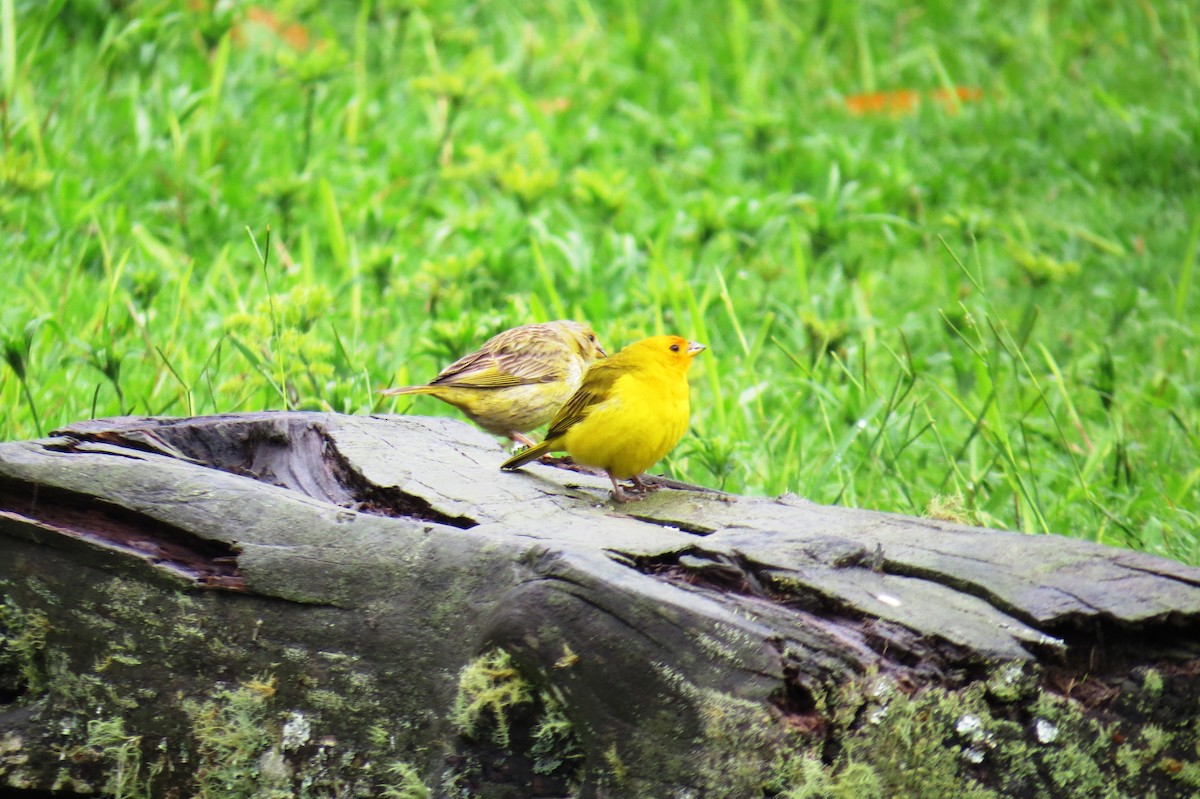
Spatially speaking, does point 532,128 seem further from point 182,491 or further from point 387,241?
point 182,491

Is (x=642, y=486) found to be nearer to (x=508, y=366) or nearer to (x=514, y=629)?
(x=514, y=629)

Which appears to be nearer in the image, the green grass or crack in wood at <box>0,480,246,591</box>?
crack in wood at <box>0,480,246,591</box>

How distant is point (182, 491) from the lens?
2658 millimetres

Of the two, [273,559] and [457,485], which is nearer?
[273,559]

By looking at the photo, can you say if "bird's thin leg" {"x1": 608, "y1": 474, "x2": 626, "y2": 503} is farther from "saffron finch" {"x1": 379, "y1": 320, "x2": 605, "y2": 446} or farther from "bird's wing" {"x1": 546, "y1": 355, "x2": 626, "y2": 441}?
"saffron finch" {"x1": 379, "y1": 320, "x2": 605, "y2": 446}

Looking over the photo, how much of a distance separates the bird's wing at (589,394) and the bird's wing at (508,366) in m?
1.28

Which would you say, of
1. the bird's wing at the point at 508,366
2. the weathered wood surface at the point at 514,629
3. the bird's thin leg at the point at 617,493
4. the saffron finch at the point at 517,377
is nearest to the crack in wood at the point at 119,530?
the weathered wood surface at the point at 514,629

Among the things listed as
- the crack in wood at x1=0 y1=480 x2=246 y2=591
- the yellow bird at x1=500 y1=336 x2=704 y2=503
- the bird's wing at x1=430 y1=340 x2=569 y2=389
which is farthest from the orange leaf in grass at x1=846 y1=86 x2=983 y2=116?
the crack in wood at x1=0 y1=480 x2=246 y2=591

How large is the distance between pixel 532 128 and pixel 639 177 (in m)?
0.86

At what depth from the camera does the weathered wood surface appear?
7.29 feet

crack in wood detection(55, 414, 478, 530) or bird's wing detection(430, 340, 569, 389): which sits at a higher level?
crack in wood detection(55, 414, 478, 530)

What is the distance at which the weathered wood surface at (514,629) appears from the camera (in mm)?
2223

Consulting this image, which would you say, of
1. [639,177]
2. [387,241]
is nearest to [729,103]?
[639,177]

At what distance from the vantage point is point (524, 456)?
10.4 ft
